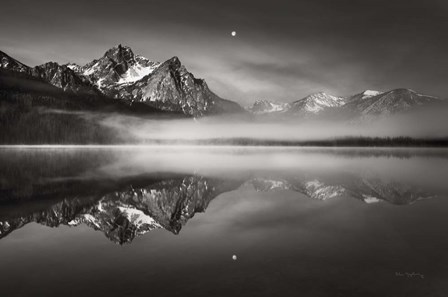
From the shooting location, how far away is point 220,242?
2448 cm

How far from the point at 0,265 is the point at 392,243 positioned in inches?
885

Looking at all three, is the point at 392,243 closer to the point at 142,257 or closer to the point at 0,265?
the point at 142,257

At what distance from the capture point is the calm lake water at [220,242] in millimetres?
16828

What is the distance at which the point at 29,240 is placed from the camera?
25.0 m

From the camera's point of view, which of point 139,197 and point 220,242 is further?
point 139,197

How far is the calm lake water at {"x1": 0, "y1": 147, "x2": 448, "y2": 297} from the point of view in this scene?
1683cm
